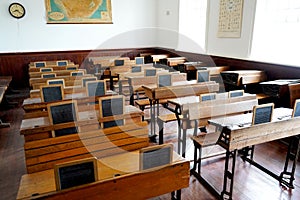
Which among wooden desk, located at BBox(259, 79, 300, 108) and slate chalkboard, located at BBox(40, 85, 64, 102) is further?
wooden desk, located at BBox(259, 79, 300, 108)

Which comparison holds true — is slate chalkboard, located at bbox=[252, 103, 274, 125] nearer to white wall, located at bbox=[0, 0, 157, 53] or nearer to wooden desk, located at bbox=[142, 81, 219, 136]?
wooden desk, located at bbox=[142, 81, 219, 136]

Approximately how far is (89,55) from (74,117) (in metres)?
6.21

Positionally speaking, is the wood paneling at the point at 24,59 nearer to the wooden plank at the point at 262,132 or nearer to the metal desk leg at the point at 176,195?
the metal desk leg at the point at 176,195

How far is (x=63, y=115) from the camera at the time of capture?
89.2 inches

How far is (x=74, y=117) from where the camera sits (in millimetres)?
2281

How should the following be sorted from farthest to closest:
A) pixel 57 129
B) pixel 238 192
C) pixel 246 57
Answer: pixel 246 57 → pixel 238 192 → pixel 57 129

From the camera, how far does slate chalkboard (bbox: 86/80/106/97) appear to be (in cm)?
332

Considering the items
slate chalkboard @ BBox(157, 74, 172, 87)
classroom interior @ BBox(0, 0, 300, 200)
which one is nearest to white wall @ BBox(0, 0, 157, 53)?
classroom interior @ BBox(0, 0, 300, 200)

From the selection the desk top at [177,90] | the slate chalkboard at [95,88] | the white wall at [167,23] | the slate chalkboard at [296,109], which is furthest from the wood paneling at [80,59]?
the slate chalkboard at [95,88]

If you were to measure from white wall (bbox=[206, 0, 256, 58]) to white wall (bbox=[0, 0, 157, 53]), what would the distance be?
322 centimetres

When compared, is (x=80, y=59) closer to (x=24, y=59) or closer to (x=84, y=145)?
(x=24, y=59)

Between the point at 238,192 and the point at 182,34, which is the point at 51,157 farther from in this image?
the point at 182,34

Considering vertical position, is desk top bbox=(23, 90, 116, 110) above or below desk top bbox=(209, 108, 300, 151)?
above

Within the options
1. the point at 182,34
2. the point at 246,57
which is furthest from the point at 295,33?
the point at 182,34
